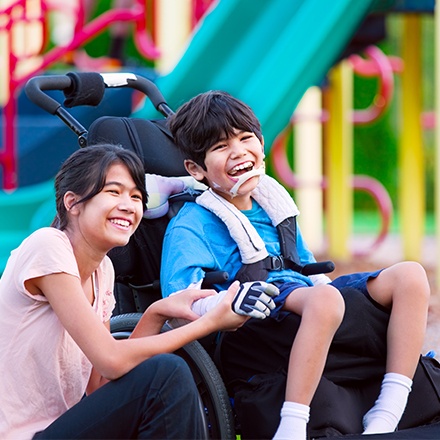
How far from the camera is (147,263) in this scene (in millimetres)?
2943

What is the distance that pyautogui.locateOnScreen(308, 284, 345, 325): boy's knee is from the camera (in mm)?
2439

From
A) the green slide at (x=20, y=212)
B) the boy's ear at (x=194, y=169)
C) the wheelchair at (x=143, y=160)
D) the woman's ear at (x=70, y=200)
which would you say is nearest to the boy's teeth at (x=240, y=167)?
the boy's ear at (x=194, y=169)

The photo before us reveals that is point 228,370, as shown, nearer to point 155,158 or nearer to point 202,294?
point 202,294

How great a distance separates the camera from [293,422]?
7.80 feet

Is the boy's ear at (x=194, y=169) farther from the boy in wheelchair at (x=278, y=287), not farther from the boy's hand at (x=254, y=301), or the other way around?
the boy's hand at (x=254, y=301)

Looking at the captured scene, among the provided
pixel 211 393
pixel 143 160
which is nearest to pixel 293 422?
pixel 211 393

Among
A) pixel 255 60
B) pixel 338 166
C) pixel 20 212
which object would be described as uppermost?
pixel 255 60

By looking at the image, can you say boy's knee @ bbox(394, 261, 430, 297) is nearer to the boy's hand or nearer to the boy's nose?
the boy's hand

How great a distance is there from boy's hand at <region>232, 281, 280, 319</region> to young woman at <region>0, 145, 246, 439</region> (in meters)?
0.03

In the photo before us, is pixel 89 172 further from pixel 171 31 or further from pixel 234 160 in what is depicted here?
pixel 171 31

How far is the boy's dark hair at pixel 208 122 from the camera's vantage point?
2844 millimetres

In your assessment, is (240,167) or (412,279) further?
(240,167)

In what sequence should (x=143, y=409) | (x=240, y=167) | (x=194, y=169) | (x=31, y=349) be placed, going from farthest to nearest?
(x=194, y=169)
(x=240, y=167)
(x=31, y=349)
(x=143, y=409)

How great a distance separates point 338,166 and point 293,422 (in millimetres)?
5346
